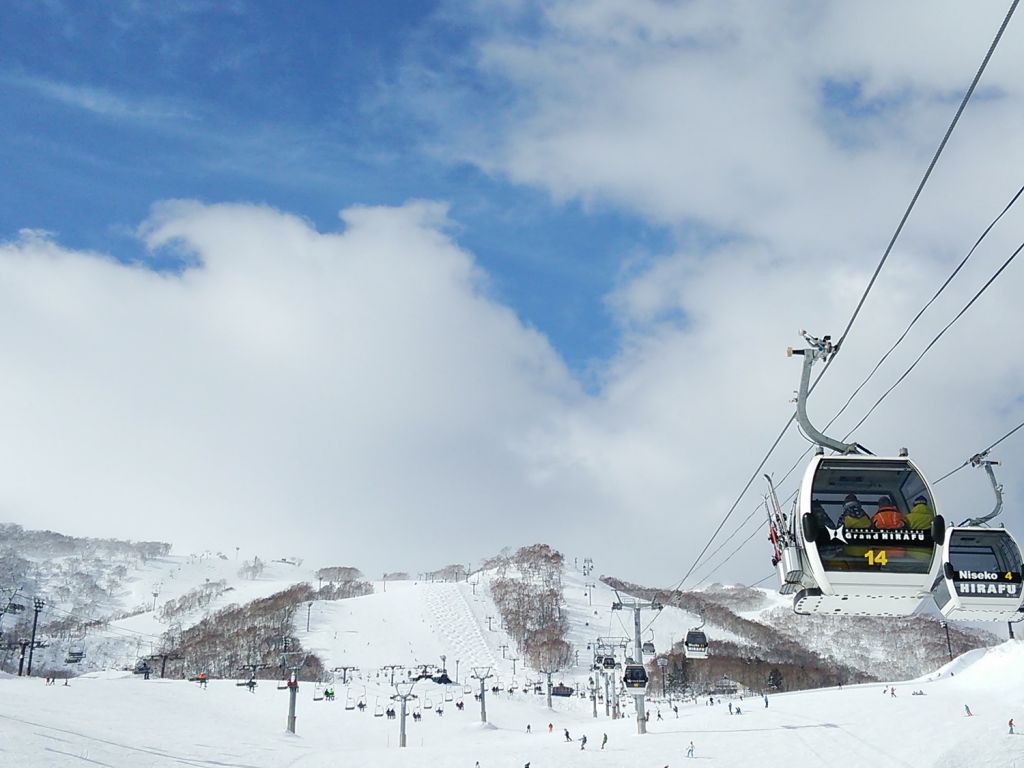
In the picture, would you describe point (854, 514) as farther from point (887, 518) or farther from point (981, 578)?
point (981, 578)

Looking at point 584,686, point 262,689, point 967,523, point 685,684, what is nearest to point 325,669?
point 584,686

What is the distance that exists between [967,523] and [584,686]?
120 metres

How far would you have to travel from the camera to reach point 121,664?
18762cm

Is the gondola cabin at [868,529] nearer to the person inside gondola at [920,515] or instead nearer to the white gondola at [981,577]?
the person inside gondola at [920,515]

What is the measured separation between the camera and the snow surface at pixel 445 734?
40.0 meters

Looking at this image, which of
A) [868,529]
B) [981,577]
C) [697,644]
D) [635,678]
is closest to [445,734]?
[635,678]

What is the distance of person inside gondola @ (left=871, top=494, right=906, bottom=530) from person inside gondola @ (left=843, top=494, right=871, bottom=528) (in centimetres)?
14

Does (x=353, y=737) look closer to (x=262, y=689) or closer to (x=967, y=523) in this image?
(x=262, y=689)

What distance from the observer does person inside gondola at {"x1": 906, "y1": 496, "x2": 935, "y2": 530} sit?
13.6 metres

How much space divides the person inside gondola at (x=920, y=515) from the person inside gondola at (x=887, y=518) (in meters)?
0.12

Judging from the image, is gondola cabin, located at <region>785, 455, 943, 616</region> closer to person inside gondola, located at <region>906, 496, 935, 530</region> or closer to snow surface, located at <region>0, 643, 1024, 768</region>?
person inside gondola, located at <region>906, 496, 935, 530</region>

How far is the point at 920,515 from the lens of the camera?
13.7 metres

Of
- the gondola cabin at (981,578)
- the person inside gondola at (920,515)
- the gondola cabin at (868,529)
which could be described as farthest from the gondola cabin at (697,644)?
the person inside gondola at (920,515)

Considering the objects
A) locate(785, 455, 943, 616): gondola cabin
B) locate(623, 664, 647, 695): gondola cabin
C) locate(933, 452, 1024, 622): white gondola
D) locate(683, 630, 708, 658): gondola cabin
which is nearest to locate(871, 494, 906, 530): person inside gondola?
locate(785, 455, 943, 616): gondola cabin
